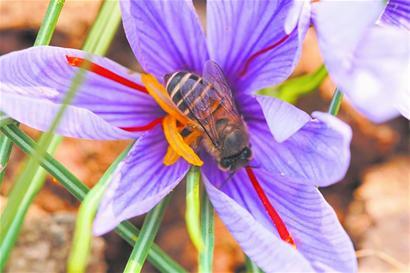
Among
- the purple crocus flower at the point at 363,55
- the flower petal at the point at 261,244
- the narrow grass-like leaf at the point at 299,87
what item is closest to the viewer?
the purple crocus flower at the point at 363,55

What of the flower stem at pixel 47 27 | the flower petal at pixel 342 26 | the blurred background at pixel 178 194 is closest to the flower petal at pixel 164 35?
the flower stem at pixel 47 27

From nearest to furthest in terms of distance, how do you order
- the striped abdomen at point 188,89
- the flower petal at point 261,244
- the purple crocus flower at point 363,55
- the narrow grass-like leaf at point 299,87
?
1. the purple crocus flower at point 363,55
2. the flower petal at point 261,244
3. the striped abdomen at point 188,89
4. the narrow grass-like leaf at point 299,87

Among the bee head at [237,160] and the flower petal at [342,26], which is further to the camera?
the bee head at [237,160]

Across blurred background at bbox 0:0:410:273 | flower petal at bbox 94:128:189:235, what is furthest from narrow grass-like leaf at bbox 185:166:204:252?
blurred background at bbox 0:0:410:273

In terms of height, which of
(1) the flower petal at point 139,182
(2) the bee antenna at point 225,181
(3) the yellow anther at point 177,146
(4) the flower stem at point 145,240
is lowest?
(4) the flower stem at point 145,240

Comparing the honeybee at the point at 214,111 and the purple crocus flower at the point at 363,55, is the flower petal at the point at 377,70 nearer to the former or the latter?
the purple crocus flower at the point at 363,55

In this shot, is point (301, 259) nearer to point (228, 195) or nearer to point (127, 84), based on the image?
point (228, 195)
